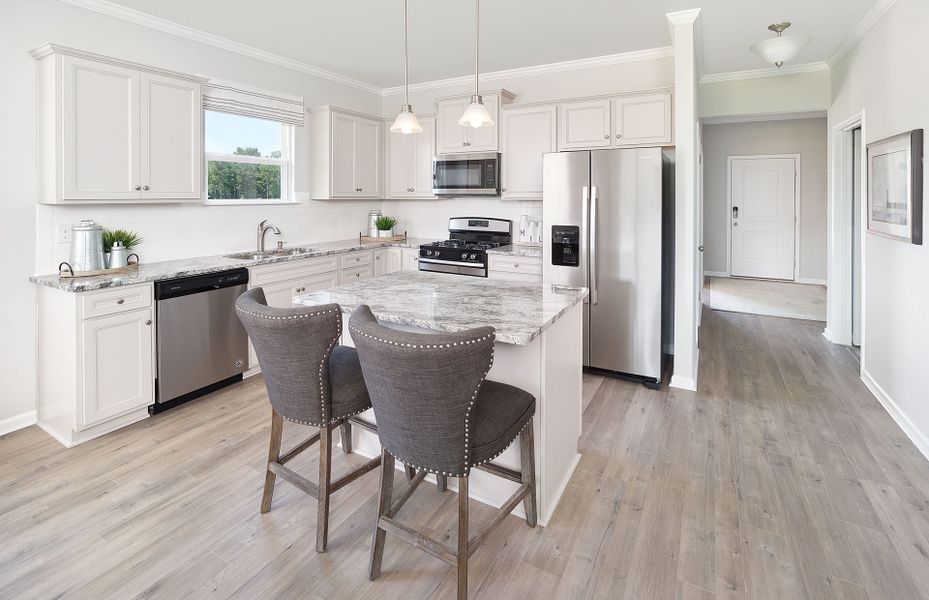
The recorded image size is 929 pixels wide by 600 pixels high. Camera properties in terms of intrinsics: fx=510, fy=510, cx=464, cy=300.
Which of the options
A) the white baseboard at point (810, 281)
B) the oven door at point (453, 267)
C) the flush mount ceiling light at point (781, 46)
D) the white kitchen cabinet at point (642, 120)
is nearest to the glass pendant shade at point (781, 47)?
the flush mount ceiling light at point (781, 46)

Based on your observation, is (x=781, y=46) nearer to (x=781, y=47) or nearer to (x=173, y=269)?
(x=781, y=47)

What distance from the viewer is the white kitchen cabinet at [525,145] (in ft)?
15.0

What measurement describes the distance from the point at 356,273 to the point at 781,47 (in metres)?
3.79

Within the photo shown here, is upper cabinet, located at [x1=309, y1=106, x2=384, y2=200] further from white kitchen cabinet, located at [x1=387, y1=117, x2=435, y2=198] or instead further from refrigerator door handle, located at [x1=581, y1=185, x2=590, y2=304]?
refrigerator door handle, located at [x1=581, y1=185, x2=590, y2=304]

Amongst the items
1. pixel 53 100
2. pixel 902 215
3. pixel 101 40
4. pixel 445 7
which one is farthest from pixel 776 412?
pixel 101 40

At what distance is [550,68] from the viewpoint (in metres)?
4.79

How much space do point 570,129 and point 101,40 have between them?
348cm

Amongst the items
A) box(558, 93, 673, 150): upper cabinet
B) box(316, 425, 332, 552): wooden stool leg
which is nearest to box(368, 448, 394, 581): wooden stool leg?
box(316, 425, 332, 552): wooden stool leg

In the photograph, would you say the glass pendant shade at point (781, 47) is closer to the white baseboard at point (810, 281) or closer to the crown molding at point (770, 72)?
the crown molding at point (770, 72)

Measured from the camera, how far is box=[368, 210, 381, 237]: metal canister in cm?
563

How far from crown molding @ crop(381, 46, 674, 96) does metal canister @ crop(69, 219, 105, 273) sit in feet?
11.3

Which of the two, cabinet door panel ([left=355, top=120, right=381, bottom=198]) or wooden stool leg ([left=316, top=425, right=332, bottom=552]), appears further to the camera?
cabinet door panel ([left=355, top=120, right=381, bottom=198])

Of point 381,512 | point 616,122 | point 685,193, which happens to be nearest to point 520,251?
point 616,122

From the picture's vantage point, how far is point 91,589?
178 cm
